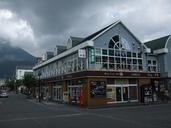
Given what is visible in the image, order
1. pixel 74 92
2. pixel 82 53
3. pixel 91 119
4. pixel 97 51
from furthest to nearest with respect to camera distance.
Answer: pixel 74 92, pixel 97 51, pixel 82 53, pixel 91 119

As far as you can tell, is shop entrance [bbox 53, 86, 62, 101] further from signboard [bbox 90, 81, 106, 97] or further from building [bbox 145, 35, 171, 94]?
building [bbox 145, 35, 171, 94]

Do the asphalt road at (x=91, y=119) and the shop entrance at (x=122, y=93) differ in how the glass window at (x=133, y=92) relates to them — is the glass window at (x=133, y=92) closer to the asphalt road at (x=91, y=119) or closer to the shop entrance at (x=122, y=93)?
the shop entrance at (x=122, y=93)

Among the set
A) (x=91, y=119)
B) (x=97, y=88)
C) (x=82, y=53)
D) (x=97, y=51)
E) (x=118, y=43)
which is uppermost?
(x=118, y=43)

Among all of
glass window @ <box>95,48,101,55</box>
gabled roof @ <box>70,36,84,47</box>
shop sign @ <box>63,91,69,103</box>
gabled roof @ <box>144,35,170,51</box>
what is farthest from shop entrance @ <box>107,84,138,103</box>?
gabled roof @ <box>70,36,84,47</box>

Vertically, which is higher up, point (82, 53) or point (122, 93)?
point (82, 53)

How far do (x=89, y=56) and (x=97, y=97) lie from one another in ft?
16.8

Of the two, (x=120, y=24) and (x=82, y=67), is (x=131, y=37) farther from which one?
(x=82, y=67)

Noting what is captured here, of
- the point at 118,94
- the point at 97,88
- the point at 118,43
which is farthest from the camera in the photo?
the point at 118,43

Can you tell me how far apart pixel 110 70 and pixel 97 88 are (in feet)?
9.55

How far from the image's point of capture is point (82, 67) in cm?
3556

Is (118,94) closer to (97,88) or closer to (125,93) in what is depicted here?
(125,93)

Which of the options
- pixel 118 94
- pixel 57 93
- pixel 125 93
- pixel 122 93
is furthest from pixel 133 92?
pixel 57 93

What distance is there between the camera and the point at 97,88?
109 feet

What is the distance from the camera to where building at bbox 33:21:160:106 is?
110 feet
